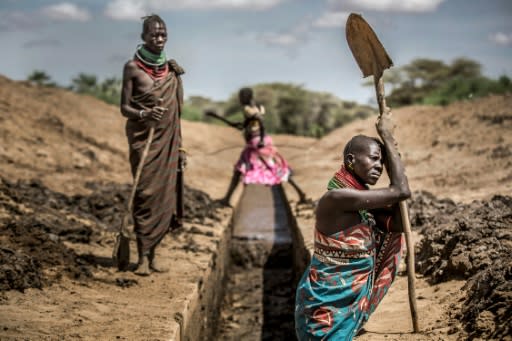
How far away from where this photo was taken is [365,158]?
11.0 feet

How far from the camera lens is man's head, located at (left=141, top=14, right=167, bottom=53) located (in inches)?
217

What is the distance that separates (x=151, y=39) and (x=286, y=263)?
4753 mm

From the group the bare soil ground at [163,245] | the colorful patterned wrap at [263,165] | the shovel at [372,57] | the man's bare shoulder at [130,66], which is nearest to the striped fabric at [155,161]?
the man's bare shoulder at [130,66]

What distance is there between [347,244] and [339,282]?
200 mm

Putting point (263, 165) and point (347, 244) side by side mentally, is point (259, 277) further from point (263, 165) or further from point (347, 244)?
point (347, 244)

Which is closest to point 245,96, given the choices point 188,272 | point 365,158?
point 188,272

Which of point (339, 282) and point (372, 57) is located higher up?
point (372, 57)

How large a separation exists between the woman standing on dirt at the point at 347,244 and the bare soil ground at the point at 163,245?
2.16 ft

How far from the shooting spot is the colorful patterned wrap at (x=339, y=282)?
132 inches

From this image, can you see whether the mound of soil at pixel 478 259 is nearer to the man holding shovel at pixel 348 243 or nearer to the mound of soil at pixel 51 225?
the man holding shovel at pixel 348 243

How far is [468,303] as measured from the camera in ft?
13.0

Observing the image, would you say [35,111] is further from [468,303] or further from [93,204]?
[468,303]

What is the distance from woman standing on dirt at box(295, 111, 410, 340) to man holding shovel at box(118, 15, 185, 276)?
8.35 feet

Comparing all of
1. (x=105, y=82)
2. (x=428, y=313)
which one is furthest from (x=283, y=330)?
(x=105, y=82)
